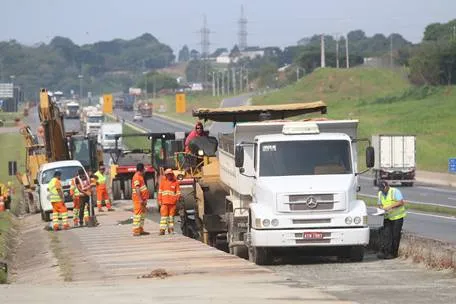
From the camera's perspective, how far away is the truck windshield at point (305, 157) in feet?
77.2

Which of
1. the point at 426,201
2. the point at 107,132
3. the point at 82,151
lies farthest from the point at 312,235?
the point at 107,132

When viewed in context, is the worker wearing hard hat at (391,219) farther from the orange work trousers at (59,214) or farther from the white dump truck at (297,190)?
the orange work trousers at (59,214)

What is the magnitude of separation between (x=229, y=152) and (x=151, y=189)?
22.6 metres

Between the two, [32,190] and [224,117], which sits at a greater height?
[224,117]

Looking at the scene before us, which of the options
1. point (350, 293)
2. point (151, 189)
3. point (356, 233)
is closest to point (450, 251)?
point (356, 233)

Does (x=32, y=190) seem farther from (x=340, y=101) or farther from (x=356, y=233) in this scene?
(x=340, y=101)

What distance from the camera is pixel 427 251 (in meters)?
23.0

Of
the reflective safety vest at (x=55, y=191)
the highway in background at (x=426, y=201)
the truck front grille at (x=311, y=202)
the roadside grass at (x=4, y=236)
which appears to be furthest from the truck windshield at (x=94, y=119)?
the truck front grille at (x=311, y=202)

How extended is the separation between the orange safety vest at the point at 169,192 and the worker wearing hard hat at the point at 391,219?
6076 millimetres

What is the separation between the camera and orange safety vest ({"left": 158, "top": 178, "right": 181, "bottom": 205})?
29250 millimetres

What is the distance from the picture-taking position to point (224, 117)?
29.8 meters

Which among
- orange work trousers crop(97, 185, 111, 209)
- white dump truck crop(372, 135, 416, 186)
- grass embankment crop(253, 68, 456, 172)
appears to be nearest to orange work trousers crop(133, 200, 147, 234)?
orange work trousers crop(97, 185, 111, 209)

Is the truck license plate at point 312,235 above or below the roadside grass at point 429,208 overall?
above

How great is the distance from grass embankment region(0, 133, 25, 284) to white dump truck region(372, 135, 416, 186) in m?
20.8
